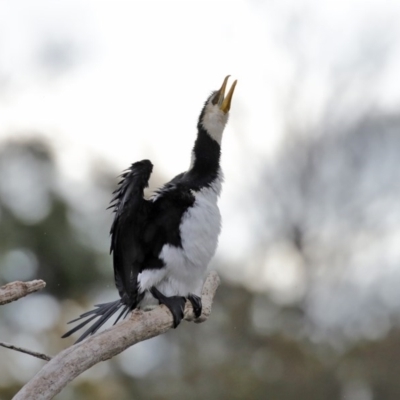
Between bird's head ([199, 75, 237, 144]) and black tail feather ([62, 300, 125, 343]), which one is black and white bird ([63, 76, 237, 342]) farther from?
bird's head ([199, 75, 237, 144])

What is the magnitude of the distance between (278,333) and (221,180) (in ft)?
21.5

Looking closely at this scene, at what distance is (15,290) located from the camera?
3396 mm

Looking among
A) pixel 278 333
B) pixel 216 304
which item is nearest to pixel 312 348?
pixel 278 333

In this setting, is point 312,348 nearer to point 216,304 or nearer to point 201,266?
point 216,304

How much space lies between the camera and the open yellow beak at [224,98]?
4730mm

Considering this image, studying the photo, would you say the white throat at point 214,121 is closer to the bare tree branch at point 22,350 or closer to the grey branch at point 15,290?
the grey branch at point 15,290

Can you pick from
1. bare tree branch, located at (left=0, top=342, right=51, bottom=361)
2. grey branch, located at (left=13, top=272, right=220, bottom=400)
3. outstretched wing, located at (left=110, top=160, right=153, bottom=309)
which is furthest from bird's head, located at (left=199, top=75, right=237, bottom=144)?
bare tree branch, located at (left=0, top=342, right=51, bottom=361)

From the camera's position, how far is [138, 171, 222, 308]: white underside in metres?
3.92

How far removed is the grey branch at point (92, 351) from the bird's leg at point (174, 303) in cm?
3

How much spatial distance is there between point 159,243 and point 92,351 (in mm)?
852

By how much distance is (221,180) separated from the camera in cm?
434

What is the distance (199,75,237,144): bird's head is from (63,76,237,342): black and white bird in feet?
1.59

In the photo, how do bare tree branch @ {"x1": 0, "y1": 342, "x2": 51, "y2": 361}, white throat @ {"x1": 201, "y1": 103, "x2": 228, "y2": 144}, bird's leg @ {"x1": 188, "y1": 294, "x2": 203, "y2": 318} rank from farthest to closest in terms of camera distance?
white throat @ {"x1": 201, "y1": 103, "x2": 228, "y2": 144}
bird's leg @ {"x1": 188, "y1": 294, "x2": 203, "y2": 318}
bare tree branch @ {"x1": 0, "y1": 342, "x2": 51, "y2": 361}

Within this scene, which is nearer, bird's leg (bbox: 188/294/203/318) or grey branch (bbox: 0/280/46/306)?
grey branch (bbox: 0/280/46/306)
